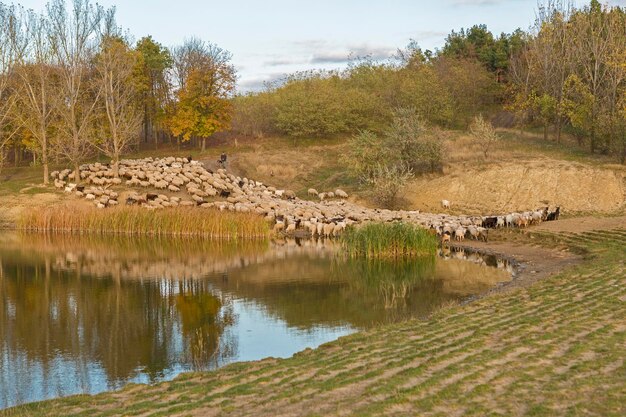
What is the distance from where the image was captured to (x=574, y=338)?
1329cm

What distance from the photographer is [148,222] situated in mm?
40906

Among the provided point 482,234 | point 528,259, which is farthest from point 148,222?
point 528,259

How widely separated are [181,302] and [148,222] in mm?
19627

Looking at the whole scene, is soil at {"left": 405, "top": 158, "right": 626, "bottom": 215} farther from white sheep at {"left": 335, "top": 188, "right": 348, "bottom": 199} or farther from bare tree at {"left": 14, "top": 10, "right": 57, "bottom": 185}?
bare tree at {"left": 14, "top": 10, "right": 57, "bottom": 185}

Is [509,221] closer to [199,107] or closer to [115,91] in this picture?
[115,91]

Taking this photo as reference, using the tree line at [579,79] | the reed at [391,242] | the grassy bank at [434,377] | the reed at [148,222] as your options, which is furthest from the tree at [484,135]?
the grassy bank at [434,377]

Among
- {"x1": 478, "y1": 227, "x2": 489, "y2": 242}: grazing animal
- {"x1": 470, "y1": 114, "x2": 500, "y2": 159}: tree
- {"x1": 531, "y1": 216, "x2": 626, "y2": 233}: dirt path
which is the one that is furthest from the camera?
{"x1": 470, "y1": 114, "x2": 500, "y2": 159}: tree

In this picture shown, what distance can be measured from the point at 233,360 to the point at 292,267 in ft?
44.0

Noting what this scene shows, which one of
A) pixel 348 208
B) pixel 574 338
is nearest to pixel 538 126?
pixel 348 208

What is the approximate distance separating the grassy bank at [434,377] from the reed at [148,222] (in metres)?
23.0

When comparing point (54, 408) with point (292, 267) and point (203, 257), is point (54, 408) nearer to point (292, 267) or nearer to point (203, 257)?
point (292, 267)

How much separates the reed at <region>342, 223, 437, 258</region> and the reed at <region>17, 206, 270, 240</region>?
8.81m

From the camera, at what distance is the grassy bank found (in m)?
9.73

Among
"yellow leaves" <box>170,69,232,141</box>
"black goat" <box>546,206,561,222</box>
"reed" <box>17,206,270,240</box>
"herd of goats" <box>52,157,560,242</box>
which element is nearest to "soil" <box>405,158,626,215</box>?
"herd of goats" <box>52,157,560,242</box>
